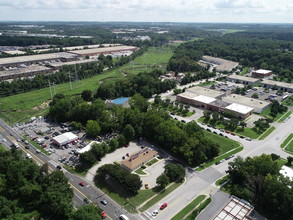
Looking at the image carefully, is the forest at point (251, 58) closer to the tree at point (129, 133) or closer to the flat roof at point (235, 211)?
the tree at point (129, 133)

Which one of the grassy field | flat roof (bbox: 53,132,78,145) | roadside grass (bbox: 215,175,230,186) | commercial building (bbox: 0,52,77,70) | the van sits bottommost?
the grassy field

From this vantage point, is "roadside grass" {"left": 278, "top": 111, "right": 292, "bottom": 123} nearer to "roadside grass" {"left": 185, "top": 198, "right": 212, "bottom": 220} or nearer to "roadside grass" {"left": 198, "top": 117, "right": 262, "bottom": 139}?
"roadside grass" {"left": 198, "top": 117, "right": 262, "bottom": 139}

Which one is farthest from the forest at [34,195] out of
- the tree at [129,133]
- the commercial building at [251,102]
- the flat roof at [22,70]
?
the flat roof at [22,70]

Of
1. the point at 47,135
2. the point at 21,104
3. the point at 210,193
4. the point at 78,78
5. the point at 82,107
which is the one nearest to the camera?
the point at 210,193

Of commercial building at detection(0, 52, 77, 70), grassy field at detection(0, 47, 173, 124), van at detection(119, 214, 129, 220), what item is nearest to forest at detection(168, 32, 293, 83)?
grassy field at detection(0, 47, 173, 124)

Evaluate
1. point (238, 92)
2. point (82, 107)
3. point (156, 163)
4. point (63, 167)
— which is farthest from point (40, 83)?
point (238, 92)

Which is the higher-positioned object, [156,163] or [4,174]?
[4,174]

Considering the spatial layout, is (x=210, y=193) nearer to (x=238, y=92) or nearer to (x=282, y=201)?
(x=282, y=201)
